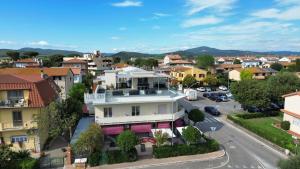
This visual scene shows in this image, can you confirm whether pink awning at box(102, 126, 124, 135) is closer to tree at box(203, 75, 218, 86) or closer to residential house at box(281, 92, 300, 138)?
residential house at box(281, 92, 300, 138)

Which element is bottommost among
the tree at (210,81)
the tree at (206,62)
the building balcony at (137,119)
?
the building balcony at (137,119)

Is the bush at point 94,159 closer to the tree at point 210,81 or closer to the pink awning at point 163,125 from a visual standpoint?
the pink awning at point 163,125

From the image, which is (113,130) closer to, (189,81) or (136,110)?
(136,110)

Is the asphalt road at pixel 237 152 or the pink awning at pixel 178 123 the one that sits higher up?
the pink awning at pixel 178 123

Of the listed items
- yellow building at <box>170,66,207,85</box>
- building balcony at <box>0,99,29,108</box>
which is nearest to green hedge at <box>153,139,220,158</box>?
building balcony at <box>0,99,29,108</box>

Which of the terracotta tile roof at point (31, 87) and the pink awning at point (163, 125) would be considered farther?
the pink awning at point (163, 125)

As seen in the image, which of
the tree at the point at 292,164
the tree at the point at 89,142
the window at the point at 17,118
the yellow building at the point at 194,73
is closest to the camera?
the tree at the point at 292,164

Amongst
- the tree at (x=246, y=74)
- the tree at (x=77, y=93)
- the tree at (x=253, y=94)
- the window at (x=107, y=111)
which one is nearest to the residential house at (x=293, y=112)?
the tree at (x=253, y=94)
